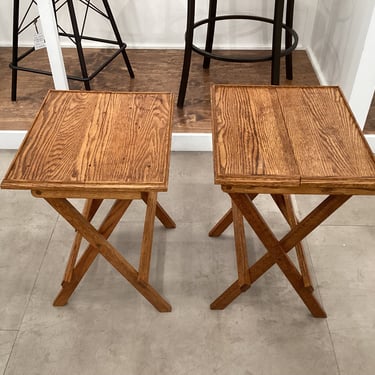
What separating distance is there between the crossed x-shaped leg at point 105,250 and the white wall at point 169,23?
5.70ft

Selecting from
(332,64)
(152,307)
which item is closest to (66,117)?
(152,307)

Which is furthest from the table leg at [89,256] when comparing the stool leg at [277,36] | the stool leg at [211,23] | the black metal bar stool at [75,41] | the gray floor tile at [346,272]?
the stool leg at [211,23]

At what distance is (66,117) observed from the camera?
123cm

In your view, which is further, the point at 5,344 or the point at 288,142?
→ the point at 5,344

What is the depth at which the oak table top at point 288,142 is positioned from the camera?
3.25ft

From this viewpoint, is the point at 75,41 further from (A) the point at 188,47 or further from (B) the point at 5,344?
(B) the point at 5,344

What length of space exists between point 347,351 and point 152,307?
0.70 meters

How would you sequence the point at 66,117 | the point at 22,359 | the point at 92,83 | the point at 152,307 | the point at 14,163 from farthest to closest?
the point at 92,83
the point at 152,307
the point at 22,359
the point at 66,117
the point at 14,163

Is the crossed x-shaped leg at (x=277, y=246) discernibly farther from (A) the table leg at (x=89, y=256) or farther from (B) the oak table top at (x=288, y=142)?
(A) the table leg at (x=89, y=256)

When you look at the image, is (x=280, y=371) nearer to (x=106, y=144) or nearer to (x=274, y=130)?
(x=274, y=130)

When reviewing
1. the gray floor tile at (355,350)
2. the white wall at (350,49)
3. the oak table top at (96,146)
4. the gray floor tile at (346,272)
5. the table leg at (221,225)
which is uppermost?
the oak table top at (96,146)

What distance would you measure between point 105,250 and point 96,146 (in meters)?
0.35

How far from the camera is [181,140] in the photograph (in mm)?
2135

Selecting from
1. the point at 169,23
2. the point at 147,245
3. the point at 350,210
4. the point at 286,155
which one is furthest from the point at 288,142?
the point at 169,23
